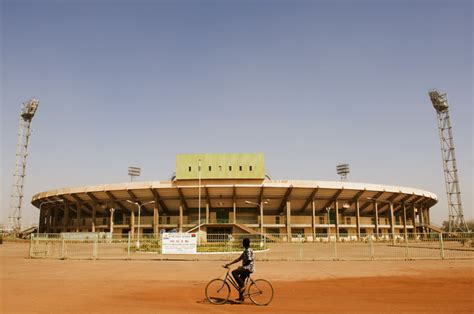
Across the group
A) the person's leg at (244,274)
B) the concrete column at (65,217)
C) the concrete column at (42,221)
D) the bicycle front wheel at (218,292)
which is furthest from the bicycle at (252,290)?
the concrete column at (42,221)

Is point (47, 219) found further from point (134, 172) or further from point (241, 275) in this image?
point (241, 275)

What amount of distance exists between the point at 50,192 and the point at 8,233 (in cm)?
1915

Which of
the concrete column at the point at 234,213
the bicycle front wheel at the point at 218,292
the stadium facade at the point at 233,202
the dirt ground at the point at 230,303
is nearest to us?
the dirt ground at the point at 230,303

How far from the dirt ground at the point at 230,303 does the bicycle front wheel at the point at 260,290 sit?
Result: 212mm

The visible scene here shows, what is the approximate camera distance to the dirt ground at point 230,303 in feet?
28.9

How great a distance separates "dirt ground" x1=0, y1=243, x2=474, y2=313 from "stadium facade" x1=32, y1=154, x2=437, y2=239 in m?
40.2

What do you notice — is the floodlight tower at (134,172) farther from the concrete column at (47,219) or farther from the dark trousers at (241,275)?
the dark trousers at (241,275)

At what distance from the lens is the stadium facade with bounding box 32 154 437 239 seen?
2377 inches

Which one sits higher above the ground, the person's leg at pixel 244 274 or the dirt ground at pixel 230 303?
the person's leg at pixel 244 274

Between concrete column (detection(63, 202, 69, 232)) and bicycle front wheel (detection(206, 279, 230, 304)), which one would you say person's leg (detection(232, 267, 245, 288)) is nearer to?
bicycle front wheel (detection(206, 279, 230, 304))

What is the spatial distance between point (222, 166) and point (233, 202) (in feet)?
22.9

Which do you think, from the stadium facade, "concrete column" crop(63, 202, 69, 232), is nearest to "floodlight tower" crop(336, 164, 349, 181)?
the stadium facade

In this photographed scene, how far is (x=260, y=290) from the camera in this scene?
9086 mm

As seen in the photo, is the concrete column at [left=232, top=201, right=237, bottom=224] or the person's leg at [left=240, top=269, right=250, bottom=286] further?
the concrete column at [left=232, top=201, right=237, bottom=224]
